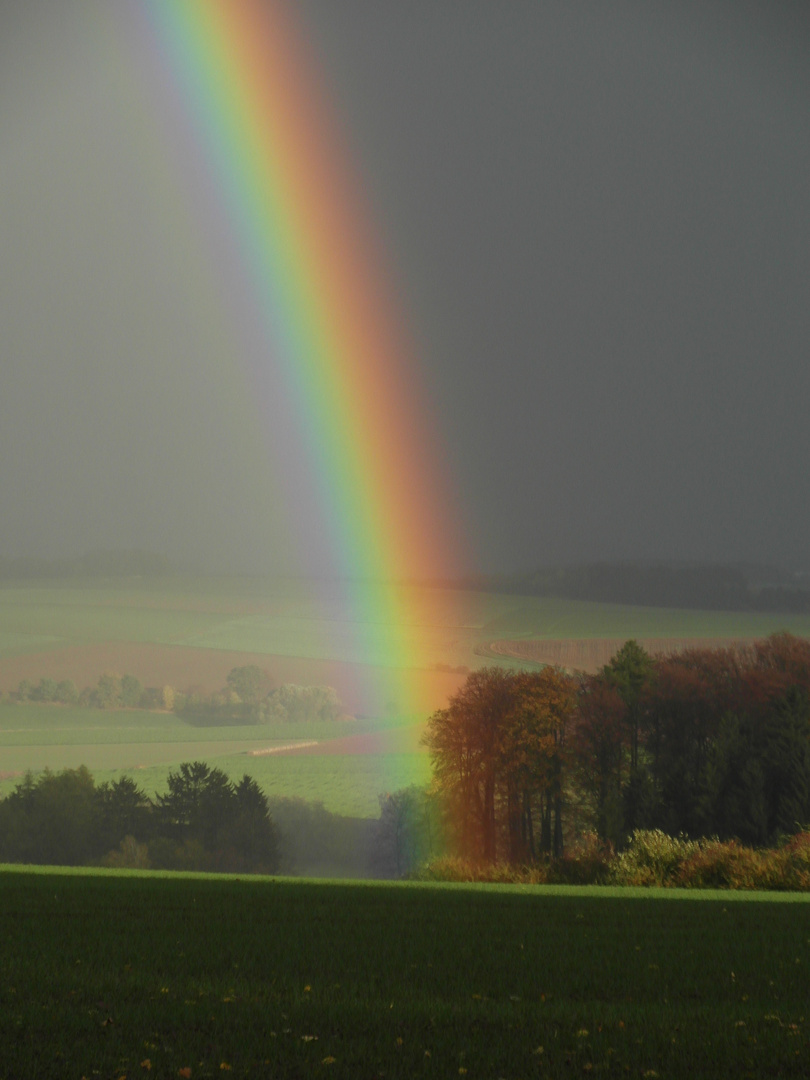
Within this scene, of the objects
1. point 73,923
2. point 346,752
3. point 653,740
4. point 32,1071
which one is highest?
point 32,1071

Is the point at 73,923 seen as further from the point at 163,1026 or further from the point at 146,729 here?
the point at 146,729

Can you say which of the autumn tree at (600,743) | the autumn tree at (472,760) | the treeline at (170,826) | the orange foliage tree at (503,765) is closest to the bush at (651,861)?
the orange foliage tree at (503,765)

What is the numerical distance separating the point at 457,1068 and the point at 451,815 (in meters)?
66.5

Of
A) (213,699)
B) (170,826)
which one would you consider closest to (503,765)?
(170,826)

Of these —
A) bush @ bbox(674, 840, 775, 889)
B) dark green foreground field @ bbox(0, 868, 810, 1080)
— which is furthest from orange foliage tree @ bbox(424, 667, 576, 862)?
dark green foreground field @ bbox(0, 868, 810, 1080)

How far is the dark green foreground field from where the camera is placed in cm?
790

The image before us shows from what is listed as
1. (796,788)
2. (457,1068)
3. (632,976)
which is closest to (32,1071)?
(457,1068)

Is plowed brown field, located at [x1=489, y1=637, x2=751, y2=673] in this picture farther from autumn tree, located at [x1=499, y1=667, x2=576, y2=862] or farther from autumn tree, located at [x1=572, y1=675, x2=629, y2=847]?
autumn tree, located at [x1=499, y1=667, x2=576, y2=862]

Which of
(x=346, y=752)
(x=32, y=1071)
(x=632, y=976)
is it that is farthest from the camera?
(x=346, y=752)

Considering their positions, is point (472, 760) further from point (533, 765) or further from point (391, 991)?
point (391, 991)

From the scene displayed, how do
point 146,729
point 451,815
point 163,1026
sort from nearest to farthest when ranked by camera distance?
point 163,1026
point 451,815
point 146,729

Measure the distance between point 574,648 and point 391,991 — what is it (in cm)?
16196

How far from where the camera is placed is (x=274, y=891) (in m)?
20.8

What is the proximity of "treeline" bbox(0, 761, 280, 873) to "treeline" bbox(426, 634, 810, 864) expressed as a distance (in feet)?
99.1
